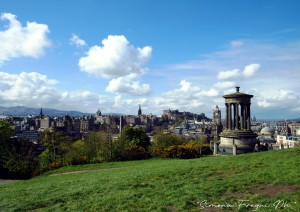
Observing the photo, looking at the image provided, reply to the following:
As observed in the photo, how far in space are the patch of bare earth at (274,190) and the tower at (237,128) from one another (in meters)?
19.6

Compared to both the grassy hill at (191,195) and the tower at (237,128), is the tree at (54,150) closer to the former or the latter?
the tower at (237,128)

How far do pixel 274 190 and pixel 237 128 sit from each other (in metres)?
22.5

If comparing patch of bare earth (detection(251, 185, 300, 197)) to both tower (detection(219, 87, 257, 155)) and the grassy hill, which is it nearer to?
the grassy hill

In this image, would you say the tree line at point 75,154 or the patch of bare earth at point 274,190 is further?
the tree line at point 75,154

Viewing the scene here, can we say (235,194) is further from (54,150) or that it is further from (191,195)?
(54,150)

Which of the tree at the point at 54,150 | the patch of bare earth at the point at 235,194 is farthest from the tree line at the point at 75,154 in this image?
the patch of bare earth at the point at 235,194

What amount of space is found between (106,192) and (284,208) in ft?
17.9

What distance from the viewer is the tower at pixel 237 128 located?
94.6ft

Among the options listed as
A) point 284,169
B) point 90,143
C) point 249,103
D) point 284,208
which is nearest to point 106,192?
point 284,208

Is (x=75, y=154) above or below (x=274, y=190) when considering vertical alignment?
below

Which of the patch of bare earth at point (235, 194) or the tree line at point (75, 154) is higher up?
the patch of bare earth at point (235, 194)

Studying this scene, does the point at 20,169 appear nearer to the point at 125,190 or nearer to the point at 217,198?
the point at 125,190

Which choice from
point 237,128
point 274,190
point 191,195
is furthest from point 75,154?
point 274,190

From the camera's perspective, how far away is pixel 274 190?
8492 mm
